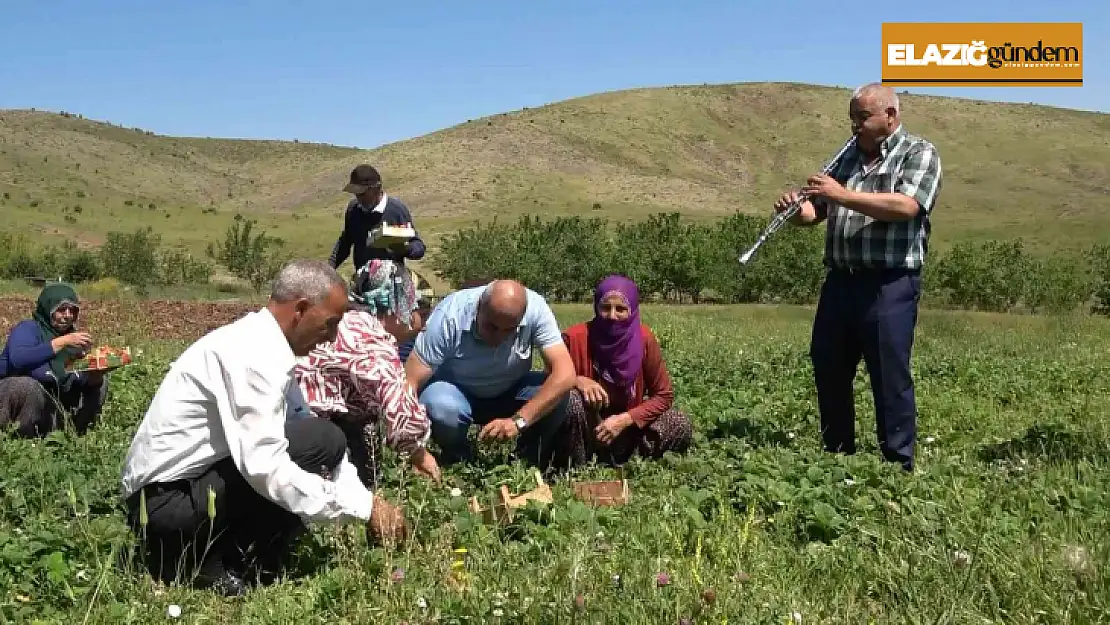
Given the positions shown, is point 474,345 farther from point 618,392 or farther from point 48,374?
point 48,374

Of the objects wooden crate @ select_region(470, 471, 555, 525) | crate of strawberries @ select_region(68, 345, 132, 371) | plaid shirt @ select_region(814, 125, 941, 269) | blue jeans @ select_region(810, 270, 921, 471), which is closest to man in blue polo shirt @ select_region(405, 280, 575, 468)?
wooden crate @ select_region(470, 471, 555, 525)

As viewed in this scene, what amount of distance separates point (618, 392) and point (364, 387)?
5.42ft

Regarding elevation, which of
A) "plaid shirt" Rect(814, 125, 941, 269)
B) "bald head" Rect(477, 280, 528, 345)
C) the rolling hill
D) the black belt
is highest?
the rolling hill

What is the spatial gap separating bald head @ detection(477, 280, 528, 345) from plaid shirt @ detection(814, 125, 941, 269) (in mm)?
1829

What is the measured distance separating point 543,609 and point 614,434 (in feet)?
7.99

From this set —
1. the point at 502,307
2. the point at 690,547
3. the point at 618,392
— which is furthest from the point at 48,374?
A: the point at 690,547

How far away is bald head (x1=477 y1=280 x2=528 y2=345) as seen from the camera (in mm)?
4734

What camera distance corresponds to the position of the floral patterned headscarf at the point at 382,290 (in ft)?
16.7

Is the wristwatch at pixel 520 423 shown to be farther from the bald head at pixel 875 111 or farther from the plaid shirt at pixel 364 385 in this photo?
the bald head at pixel 875 111

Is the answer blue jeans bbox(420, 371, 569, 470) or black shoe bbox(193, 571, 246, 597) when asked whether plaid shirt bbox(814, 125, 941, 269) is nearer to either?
blue jeans bbox(420, 371, 569, 470)

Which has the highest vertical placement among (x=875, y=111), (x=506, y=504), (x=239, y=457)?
(x=875, y=111)

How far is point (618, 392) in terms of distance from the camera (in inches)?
211

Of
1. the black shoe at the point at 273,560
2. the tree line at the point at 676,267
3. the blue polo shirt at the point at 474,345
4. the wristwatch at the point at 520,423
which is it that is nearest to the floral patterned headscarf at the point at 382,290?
the blue polo shirt at the point at 474,345

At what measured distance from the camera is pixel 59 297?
19.5 feet
